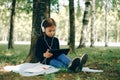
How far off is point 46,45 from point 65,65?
2.89 feet

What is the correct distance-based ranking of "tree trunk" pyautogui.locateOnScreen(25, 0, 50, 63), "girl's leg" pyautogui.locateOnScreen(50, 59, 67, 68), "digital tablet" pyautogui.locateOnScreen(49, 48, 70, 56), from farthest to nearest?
"tree trunk" pyautogui.locateOnScreen(25, 0, 50, 63) → "girl's leg" pyautogui.locateOnScreen(50, 59, 67, 68) → "digital tablet" pyautogui.locateOnScreen(49, 48, 70, 56)

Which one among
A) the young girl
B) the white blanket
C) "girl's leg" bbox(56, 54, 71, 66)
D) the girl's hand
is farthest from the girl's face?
the white blanket

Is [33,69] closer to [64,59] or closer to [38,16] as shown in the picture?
[64,59]

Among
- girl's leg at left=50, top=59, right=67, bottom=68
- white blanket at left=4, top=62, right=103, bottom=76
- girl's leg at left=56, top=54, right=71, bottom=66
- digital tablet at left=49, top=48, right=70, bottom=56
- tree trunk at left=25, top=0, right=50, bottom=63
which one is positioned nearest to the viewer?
white blanket at left=4, top=62, right=103, bottom=76

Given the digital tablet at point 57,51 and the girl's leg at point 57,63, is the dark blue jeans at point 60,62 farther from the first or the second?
the digital tablet at point 57,51

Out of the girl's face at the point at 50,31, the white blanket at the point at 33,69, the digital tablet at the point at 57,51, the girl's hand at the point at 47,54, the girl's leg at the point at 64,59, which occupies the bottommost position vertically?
the white blanket at the point at 33,69

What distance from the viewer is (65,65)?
9.19m

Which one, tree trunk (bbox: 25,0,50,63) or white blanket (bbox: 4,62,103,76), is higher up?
tree trunk (bbox: 25,0,50,63)

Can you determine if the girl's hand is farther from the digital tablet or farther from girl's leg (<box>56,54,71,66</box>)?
girl's leg (<box>56,54,71,66</box>)

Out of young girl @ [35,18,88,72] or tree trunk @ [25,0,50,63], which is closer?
young girl @ [35,18,88,72]

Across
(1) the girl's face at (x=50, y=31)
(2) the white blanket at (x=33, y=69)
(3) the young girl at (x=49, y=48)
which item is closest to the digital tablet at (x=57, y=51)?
(3) the young girl at (x=49, y=48)

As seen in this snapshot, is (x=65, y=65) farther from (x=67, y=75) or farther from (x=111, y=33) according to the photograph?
(x=111, y=33)

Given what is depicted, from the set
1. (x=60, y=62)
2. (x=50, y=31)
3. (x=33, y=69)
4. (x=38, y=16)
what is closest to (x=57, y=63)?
(x=60, y=62)

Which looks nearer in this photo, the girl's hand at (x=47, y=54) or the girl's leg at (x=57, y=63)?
the girl's hand at (x=47, y=54)
